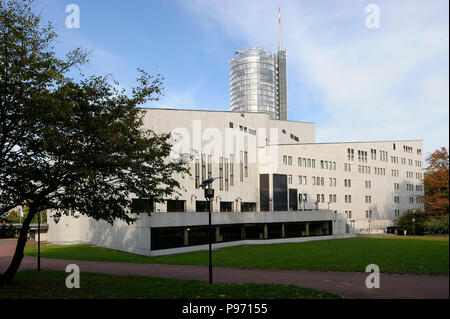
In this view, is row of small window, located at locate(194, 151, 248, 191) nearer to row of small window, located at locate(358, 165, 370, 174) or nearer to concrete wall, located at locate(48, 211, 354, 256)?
concrete wall, located at locate(48, 211, 354, 256)

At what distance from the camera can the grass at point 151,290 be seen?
44.5ft

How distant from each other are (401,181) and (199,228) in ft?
202

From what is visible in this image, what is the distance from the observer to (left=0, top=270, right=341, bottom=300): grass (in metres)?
13.6

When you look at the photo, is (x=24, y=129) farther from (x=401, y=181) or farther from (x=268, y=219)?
(x=401, y=181)

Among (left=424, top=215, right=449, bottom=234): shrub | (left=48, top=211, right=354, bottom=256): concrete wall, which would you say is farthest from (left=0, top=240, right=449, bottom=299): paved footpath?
(left=424, top=215, right=449, bottom=234): shrub

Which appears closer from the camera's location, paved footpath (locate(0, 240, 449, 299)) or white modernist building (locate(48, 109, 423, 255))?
paved footpath (locate(0, 240, 449, 299))

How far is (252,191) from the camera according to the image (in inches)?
2282

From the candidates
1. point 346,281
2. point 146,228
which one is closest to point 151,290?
point 346,281

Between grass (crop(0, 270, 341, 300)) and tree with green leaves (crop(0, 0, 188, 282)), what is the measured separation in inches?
97.2

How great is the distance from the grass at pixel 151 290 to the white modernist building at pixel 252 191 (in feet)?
64.5

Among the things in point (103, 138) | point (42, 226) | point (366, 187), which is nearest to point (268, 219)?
point (366, 187)

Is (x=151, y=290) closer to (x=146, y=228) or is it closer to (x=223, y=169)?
(x=146, y=228)

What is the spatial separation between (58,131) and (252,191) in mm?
44888
